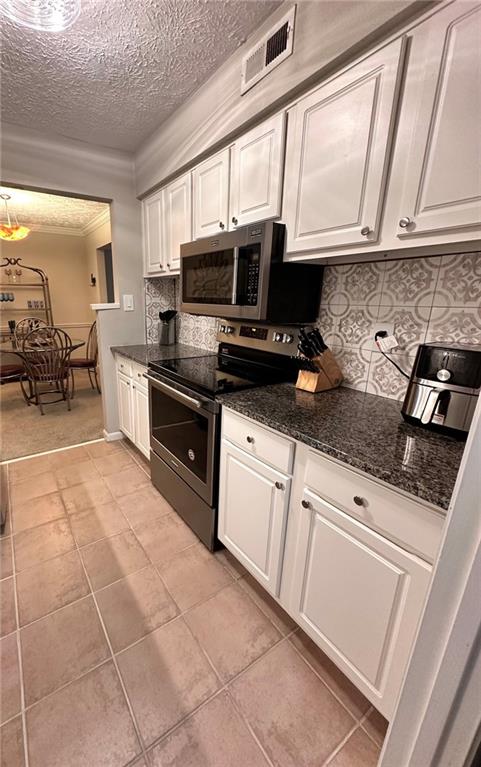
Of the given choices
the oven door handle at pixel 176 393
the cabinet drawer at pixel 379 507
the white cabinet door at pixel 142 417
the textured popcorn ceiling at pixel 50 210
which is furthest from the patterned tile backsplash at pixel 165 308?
the cabinet drawer at pixel 379 507

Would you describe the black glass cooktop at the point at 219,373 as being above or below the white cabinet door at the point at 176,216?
below

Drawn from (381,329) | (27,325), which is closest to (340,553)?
(381,329)

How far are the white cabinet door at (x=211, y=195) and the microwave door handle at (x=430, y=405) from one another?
52.7 inches

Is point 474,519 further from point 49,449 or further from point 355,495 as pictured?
point 49,449

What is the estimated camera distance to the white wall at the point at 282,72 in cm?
97

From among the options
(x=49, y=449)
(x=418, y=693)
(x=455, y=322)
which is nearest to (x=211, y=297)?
(x=455, y=322)

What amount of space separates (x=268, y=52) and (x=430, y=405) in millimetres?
1562

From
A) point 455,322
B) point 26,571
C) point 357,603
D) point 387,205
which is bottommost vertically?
point 26,571

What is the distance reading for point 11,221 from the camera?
189 inches

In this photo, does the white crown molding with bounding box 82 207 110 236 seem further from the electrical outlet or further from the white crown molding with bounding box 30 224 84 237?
the electrical outlet

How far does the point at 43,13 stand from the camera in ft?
4.02

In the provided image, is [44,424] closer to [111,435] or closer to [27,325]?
[111,435]

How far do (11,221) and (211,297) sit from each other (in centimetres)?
495

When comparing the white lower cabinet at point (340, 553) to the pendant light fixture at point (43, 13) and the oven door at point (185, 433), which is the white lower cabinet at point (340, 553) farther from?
the pendant light fixture at point (43, 13)
